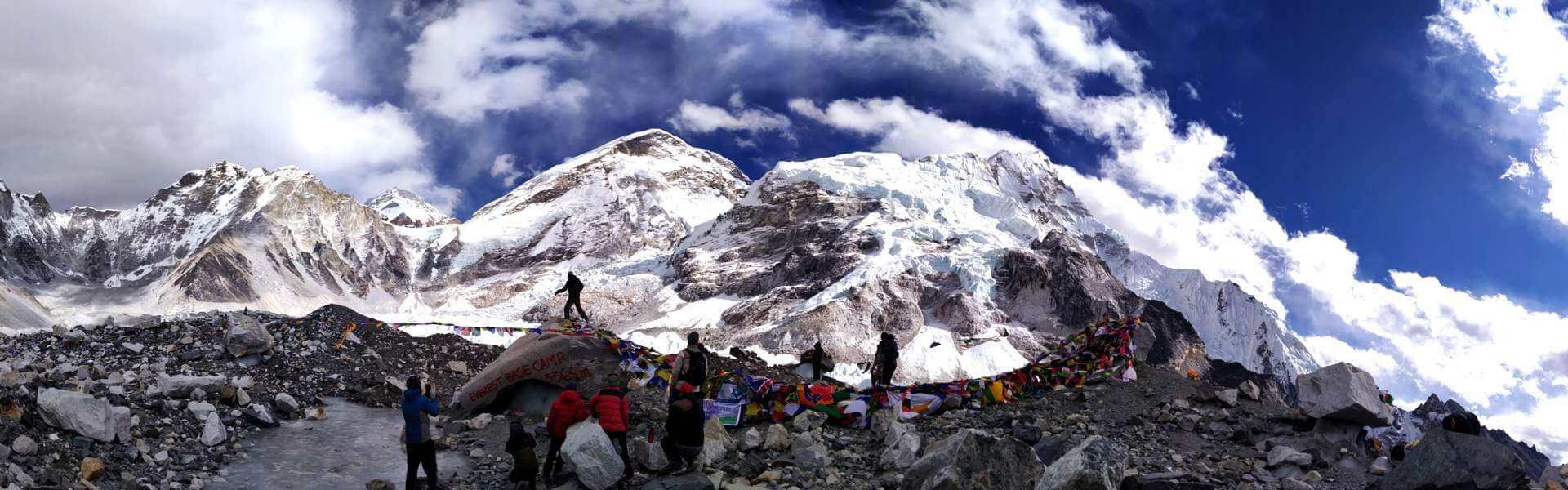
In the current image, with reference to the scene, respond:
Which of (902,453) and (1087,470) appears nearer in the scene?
(1087,470)

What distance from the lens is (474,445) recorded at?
1355 centimetres

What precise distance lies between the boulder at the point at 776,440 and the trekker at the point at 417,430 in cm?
431

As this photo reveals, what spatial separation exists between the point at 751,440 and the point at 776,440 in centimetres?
35

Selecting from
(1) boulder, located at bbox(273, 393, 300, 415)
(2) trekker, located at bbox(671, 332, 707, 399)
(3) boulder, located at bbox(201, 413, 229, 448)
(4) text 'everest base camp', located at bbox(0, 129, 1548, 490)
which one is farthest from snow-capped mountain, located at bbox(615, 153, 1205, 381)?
(3) boulder, located at bbox(201, 413, 229, 448)

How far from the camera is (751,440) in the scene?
1253 centimetres

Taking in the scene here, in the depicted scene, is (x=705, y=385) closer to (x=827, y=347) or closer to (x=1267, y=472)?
(x=1267, y=472)

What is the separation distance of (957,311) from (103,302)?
16602 cm

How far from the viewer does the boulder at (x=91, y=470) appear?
987 cm

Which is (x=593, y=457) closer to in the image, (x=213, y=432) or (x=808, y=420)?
(x=808, y=420)

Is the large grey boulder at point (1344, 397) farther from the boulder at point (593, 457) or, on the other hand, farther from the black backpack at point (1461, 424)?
the boulder at point (593, 457)

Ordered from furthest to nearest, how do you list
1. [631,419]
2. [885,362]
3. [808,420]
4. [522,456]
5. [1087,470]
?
[885,362] → [631,419] → [808,420] → [522,456] → [1087,470]

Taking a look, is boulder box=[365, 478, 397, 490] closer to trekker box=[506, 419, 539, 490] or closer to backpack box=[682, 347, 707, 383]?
trekker box=[506, 419, 539, 490]

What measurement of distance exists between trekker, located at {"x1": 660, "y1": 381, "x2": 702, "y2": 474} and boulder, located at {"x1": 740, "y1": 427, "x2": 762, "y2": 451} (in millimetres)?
1722

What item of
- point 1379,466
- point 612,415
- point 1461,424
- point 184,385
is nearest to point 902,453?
point 612,415
